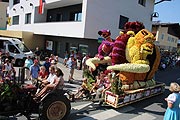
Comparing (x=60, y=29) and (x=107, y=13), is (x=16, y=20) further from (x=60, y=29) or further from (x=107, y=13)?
(x=107, y=13)

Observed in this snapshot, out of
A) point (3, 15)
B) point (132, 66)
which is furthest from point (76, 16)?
point (3, 15)

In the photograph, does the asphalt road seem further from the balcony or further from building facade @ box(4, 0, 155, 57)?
the balcony

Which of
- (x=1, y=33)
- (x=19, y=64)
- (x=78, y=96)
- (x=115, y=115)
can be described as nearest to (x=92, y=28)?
(x=19, y=64)

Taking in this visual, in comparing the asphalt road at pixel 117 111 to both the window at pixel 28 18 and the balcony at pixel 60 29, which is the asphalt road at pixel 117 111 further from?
the window at pixel 28 18

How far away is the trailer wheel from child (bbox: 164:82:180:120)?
299 centimetres

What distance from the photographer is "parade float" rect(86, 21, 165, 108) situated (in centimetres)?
857

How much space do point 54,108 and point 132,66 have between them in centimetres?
412

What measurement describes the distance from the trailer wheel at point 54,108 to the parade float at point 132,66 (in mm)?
2286

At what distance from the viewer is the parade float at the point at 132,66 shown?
28.1 ft

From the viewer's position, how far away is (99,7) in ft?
55.6

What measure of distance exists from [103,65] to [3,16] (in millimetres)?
43789

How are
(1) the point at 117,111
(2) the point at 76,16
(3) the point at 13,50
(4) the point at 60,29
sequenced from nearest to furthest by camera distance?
(1) the point at 117,111
(3) the point at 13,50
(4) the point at 60,29
(2) the point at 76,16

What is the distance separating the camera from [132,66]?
362 inches

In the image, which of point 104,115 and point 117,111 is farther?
point 117,111
